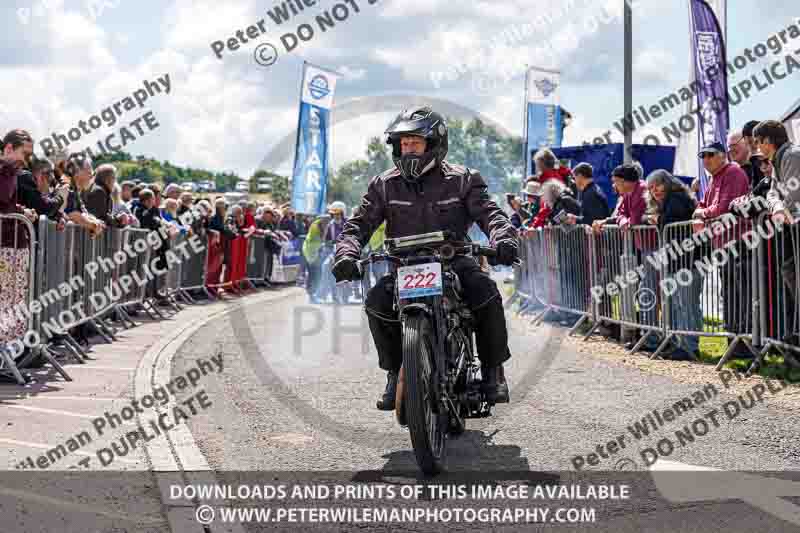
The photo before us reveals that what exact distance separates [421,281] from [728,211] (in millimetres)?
5508

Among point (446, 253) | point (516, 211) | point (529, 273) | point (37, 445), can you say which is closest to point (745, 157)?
point (446, 253)

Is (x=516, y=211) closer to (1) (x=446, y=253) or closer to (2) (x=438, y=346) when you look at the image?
(1) (x=446, y=253)

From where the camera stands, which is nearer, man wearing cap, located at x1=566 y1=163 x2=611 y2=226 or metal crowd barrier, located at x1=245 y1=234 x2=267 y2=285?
man wearing cap, located at x1=566 y1=163 x2=611 y2=226

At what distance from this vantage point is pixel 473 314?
679 cm

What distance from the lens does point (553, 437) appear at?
707cm

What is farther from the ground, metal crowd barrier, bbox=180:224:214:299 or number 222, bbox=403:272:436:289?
number 222, bbox=403:272:436:289

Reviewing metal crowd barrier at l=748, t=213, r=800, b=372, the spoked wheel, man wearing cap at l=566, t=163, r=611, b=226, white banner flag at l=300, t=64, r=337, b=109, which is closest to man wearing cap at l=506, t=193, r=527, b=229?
man wearing cap at l=566, t=163, r=611, b=226

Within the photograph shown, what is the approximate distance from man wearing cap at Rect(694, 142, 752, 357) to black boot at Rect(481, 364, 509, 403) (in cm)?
408

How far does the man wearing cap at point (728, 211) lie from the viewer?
10.2 metres

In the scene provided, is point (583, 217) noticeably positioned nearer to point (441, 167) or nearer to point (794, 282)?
point (794, 282)

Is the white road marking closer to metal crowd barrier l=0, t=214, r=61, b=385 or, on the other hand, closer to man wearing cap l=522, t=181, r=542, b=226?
metal crowd barrier l=0, t=214, r=61, b=385

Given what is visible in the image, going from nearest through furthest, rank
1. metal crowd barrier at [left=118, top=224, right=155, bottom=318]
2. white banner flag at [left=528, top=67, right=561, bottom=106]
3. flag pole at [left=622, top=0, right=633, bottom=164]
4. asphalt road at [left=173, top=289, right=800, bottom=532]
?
asphalt road at [left=173, top=289, right=800, bottom=532]
metal crowd barrier at [left=118, top=224, right=155, bottom=318]
flag pole at [left=622, top=0, right=633, bottom=164]
white banner flag at [left=528, top=67, right=561, bottom=106]

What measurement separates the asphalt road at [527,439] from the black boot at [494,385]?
30 cm

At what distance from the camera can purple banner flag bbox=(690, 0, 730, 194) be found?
18250 mm
